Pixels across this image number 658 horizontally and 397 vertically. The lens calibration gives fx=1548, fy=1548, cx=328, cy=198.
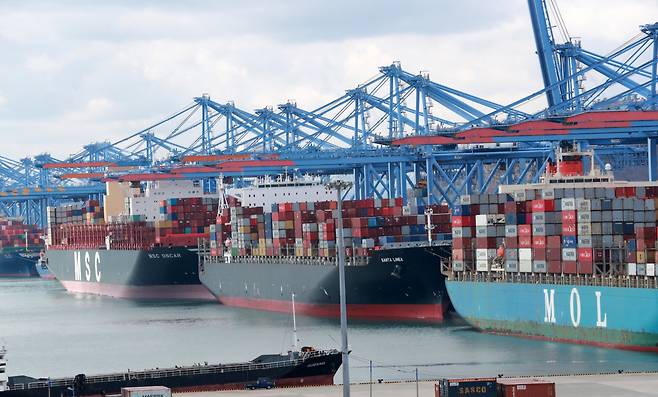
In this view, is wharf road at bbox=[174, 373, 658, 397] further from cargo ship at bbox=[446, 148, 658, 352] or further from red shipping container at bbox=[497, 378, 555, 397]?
cargo ship at bbox=[446, 148, 658, 352]

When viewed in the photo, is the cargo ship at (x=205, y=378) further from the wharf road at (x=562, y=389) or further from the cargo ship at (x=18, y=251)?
the cargo ship at (x=18, y=251)

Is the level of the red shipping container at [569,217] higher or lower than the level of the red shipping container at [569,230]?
higher

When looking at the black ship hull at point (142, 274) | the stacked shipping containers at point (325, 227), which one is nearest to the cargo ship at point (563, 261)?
the stacked shipping containers at point (325, 227)

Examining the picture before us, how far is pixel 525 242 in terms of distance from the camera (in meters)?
62.3

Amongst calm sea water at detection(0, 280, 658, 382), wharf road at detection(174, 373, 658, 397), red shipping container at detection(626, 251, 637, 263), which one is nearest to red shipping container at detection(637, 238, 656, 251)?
red shipping container at detection(626, 251, 637, 263)

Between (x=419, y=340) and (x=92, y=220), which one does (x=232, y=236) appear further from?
(x=92, y=220)

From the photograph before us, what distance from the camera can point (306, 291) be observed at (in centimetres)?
7912

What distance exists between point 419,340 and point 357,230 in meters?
14.8

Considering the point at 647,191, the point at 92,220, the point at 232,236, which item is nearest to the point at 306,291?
the point at 232,236

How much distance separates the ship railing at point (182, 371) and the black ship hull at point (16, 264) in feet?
349

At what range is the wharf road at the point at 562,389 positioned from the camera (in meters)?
42.5

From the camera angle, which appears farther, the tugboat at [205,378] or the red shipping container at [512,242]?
the red shipping container at [512,242]

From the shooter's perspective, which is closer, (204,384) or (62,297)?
(204,384)

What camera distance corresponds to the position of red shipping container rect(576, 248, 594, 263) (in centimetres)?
5902
